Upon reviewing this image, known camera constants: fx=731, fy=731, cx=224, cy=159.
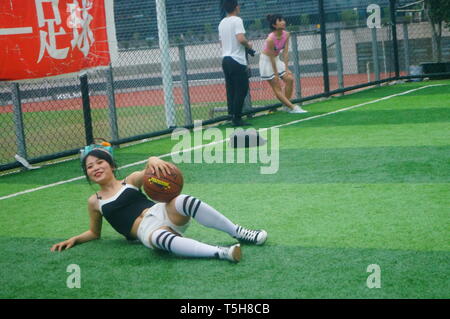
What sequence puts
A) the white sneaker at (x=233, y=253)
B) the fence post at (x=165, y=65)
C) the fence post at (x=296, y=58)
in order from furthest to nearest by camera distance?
the fence post at (x=296, y=58)
the fence post at (x=165, y=65)
the white sneaker at (x=233, y=253)

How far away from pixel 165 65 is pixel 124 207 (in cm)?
613

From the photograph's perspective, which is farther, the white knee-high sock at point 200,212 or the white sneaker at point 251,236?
the white sneaker at point 251,236

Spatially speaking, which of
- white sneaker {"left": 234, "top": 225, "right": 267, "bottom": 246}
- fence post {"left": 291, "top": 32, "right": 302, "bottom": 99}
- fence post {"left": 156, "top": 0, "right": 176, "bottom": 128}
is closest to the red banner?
fence post {"left": 156, "top": 0, "right": 176, "bottom": 128}

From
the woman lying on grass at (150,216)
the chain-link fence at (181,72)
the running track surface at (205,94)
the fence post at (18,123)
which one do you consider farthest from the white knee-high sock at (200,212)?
the running track surface at (205,94)

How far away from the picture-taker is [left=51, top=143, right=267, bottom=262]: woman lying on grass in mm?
4219

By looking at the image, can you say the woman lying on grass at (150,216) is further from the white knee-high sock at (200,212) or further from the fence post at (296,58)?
the fence post at (296,58)

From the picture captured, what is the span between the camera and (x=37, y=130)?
1302 centimetres

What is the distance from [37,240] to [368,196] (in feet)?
8.00

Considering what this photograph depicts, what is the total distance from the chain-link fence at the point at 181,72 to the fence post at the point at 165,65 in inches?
0.7

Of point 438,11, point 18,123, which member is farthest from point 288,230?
point 438,11

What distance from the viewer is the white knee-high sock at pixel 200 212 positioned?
4.27 meters

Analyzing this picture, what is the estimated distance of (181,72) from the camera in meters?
10.8

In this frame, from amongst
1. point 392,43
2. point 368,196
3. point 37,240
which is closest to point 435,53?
point 392,43
